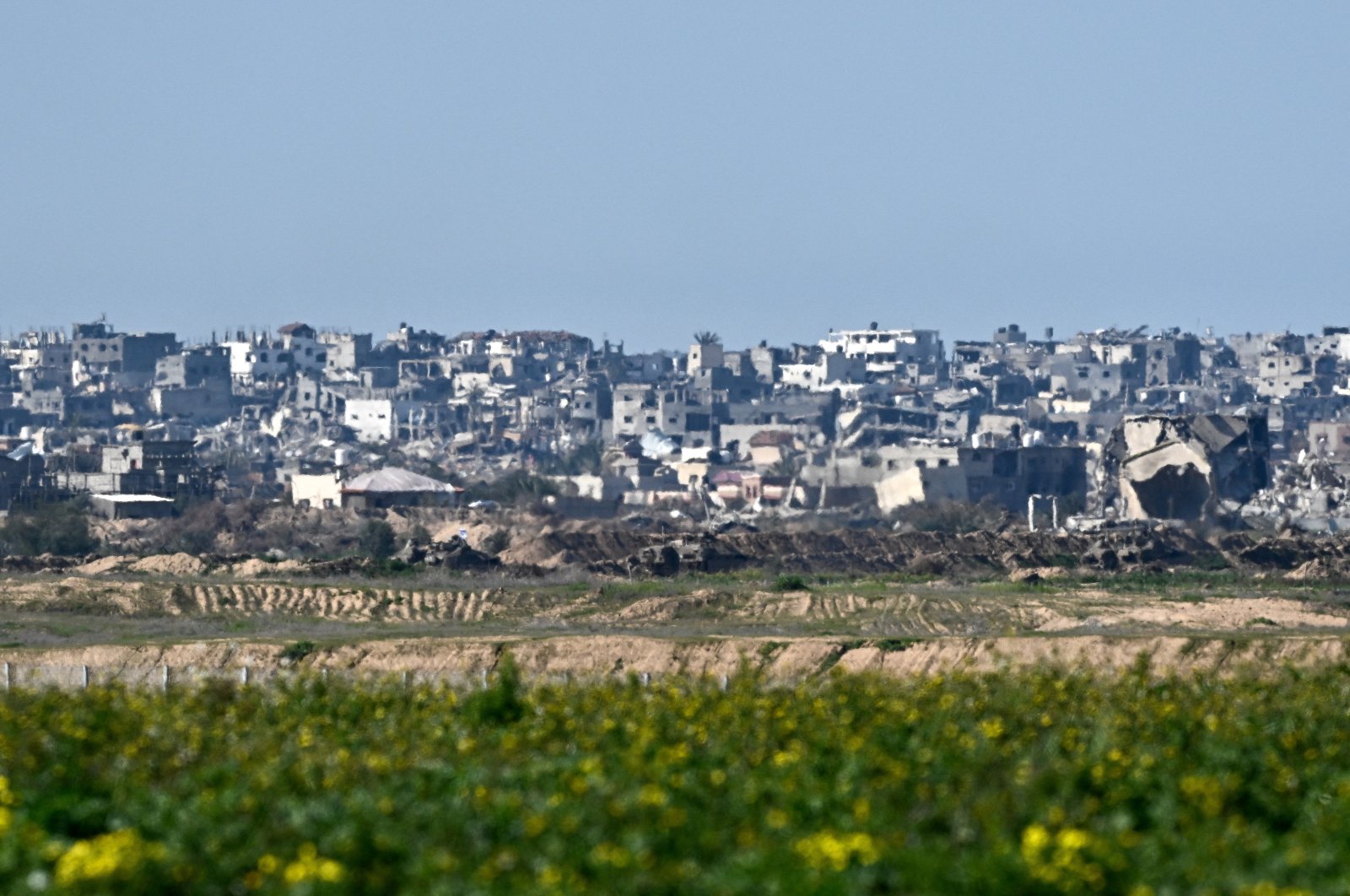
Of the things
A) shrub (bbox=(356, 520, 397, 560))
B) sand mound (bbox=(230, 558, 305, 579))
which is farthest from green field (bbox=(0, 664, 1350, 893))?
shrub (bbox=(356, 520, 397, 560))

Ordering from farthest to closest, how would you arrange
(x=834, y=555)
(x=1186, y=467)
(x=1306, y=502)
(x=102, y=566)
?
(x=1306, y=502)
(x=1186, y=467)
(x=834, y=555)
(x=102, y=566)

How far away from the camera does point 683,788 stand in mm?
15891

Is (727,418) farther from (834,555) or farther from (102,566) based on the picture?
(102,566)

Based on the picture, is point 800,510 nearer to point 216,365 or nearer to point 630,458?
point 630,458

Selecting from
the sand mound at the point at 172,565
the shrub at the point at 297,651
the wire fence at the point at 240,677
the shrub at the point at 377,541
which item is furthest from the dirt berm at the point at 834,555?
the wire fence at the point at 240,677

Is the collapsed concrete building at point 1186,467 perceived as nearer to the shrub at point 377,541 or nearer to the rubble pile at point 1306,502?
the rubble pile at point 1306,502

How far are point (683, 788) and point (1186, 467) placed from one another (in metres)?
73.0

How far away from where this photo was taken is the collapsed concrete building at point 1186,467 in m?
86.1

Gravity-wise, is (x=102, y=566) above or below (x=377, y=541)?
above

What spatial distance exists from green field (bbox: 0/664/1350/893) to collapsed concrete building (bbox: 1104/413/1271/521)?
63259 mm

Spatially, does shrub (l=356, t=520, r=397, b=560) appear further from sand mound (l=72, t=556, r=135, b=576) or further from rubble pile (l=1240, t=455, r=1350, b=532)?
rubble pile (l=1240, t=455, r=1350, b=532)

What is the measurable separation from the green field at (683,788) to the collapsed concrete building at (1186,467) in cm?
6326

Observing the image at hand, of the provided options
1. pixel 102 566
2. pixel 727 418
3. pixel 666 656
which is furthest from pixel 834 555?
pixel 727 418

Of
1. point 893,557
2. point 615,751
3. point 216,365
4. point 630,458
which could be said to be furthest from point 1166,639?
point 216,365
